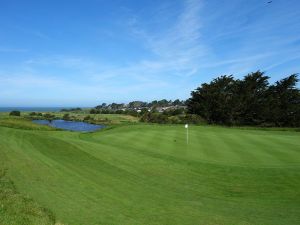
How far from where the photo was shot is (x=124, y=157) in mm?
14664

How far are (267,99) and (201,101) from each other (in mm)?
12166

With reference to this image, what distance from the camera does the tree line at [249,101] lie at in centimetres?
6116

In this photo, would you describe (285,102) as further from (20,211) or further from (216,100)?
(20,211)

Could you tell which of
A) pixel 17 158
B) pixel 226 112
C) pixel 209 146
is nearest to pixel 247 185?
pixel 209 146

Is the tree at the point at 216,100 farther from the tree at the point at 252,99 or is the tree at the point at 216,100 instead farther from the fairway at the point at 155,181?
the fairway at the point at 155,181

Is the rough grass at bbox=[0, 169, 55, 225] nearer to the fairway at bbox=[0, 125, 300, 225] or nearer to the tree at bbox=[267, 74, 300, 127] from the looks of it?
the fairway at bbox=[0, 125, 300, 225]

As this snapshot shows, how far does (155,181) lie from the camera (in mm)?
12156

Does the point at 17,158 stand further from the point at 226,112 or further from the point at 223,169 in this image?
the point at 226,112

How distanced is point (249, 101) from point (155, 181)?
54.4m

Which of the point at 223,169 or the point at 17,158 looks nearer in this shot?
the point at 17,158

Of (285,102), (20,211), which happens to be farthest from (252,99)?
(20,211)

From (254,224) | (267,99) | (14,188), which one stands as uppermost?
(267,99)

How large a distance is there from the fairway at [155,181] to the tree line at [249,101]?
44447 mm

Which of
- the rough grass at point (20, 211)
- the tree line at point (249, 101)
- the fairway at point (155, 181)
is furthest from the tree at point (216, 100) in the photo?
the rough grass at point (20, 211)
